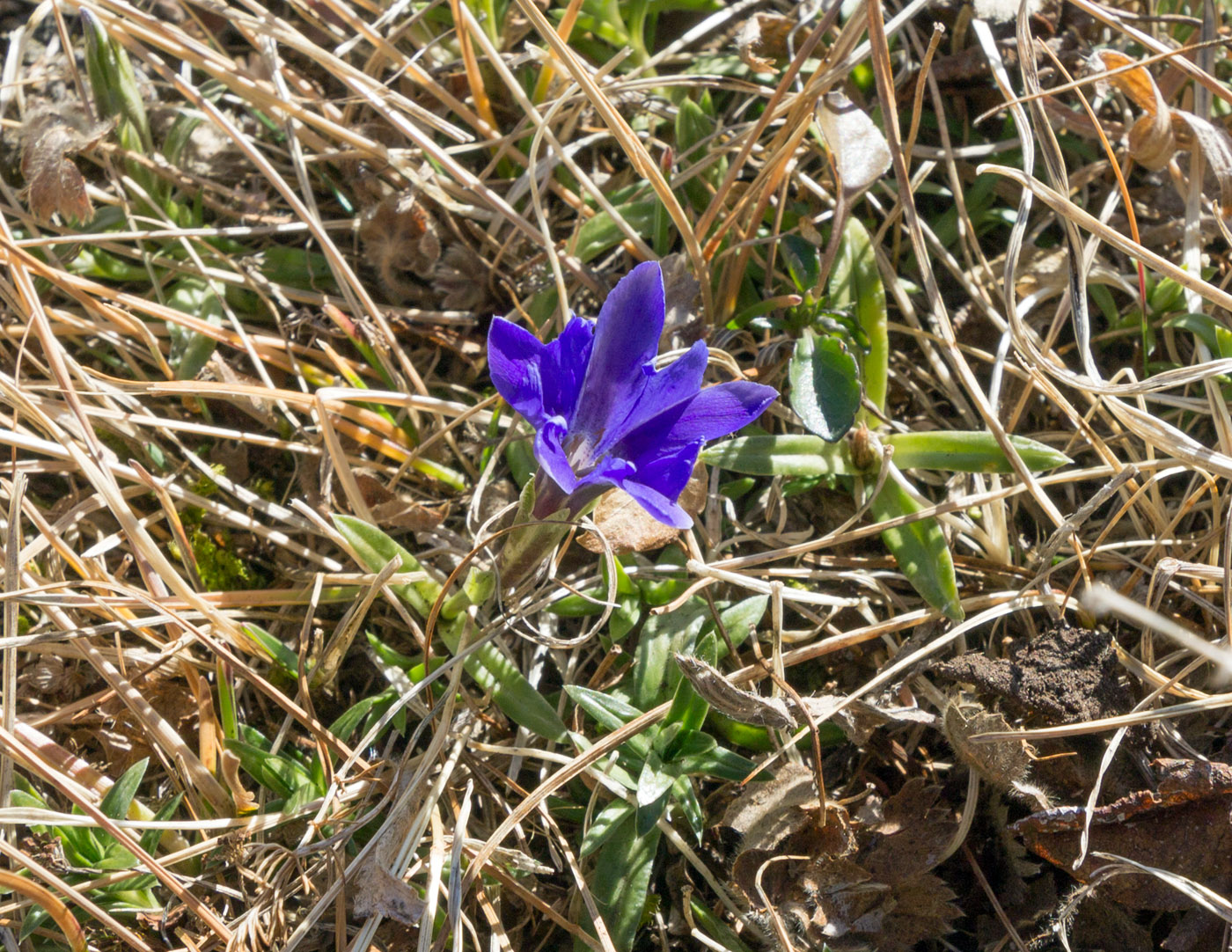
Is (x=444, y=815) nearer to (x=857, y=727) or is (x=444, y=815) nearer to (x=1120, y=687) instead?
(x=857, y=727)

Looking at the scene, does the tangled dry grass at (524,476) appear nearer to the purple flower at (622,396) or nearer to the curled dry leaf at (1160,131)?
the curled dry leaf at (1160,131)

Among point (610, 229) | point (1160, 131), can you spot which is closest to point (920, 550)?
point (610, 229)

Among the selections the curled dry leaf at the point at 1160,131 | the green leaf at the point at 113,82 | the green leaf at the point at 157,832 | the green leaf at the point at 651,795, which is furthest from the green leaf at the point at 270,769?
the curled dry leaf at the point at 1160,131

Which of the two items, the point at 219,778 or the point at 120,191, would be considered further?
the point at 120,191

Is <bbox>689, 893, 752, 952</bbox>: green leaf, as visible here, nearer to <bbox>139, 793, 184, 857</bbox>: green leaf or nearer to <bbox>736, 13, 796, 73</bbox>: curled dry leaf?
<bbox>139, 793, 184, 857</bbox>: green leaf

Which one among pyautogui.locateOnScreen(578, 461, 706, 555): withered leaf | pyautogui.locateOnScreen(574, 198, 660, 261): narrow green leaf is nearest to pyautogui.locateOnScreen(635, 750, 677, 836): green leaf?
pyautogui.locateOnScreen(578, 461, 706, 555): withered leaf

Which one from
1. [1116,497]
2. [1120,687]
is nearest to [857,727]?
[1120,687]

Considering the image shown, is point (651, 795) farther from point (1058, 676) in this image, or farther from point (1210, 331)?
point (1210, 331)
